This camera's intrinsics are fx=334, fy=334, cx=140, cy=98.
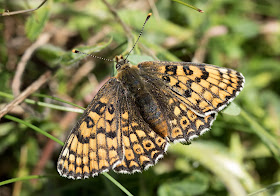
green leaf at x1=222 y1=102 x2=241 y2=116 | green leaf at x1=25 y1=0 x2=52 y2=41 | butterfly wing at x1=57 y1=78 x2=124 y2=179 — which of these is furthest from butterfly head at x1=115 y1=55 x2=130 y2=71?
green leaf at x1=25 y1=0 x2=52 y2=41

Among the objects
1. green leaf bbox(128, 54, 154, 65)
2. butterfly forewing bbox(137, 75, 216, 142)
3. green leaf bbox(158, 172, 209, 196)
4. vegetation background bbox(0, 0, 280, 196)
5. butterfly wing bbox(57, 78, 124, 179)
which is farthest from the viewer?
vegetation background bbox(0, 0, 280, 196)

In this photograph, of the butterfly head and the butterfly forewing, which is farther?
the butterfly head

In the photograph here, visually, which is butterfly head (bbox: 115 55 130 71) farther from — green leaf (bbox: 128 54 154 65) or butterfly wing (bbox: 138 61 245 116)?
butterfly wing (bbox: 138 61 245 116)

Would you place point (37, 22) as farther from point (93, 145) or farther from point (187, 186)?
point (187, 186)

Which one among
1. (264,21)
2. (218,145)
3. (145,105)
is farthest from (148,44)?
(264,21)

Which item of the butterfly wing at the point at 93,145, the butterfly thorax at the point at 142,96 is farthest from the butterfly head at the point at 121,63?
the butterfly wing at the point at 93,145

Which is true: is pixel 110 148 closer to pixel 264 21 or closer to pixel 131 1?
pixel 131 1
